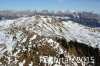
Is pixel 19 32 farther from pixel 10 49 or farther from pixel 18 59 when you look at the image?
pixel 18 59

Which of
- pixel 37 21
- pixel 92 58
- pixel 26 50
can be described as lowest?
pixel 92 58

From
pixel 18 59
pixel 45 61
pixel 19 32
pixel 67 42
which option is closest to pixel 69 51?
pixel 67 42

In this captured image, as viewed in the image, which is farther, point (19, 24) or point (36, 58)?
point (19, 24)

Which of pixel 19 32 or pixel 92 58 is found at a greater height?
pixel 19 32

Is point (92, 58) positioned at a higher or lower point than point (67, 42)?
lower

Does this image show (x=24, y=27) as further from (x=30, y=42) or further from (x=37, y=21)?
(x=30, y=42)

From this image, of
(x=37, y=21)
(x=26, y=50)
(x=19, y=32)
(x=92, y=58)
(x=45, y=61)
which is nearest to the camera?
(x=45, y=61)

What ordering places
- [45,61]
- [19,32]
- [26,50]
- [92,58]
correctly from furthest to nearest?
[19,32] → [92,58] → [26,50] → [45,61]

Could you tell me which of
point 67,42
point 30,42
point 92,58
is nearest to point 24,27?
point 30,42

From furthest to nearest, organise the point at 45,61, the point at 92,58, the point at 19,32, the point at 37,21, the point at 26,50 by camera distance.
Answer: the point at 37,21, the point at 19,32, the point at 92,58, the point at 26,50, the point at 45,61
